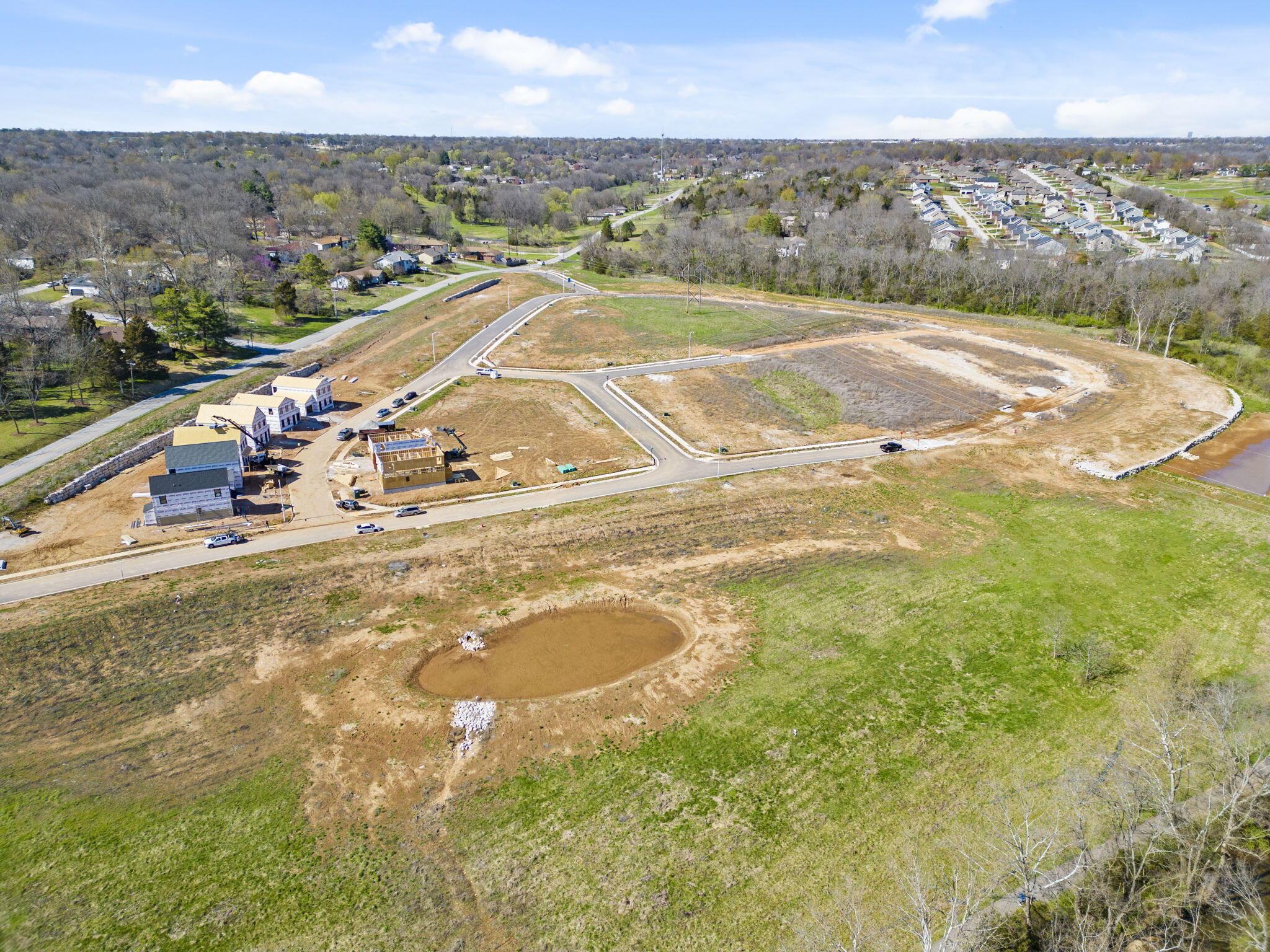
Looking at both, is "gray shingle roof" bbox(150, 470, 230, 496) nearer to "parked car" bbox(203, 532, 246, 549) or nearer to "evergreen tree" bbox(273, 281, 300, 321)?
"parked car" bbox(203, 532, 246, 549)

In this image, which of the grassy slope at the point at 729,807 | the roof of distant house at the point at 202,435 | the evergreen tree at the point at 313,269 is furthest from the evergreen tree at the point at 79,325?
the grassy slope at the point at 729,807

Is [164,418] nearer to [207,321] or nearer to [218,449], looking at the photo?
[218,449]

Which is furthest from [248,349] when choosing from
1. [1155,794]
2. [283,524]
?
[1155,794]

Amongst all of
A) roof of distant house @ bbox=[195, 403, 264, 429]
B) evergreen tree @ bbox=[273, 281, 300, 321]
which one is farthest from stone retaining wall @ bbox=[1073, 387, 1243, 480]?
evergreen tree @ bbox=[273, 281, 300, 321]

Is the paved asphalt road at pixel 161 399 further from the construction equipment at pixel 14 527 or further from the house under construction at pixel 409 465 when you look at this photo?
the house under construction at pixel 409 465

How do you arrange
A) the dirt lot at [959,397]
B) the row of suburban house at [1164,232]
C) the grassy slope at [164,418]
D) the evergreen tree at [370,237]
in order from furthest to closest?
the evergreen tree at [370,237], the row of suburban house at [1164,232], the dirt lot at [959,397], the grassy slope at [164,418]

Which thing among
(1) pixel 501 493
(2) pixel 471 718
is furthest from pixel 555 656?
(1) pixel 501 493
